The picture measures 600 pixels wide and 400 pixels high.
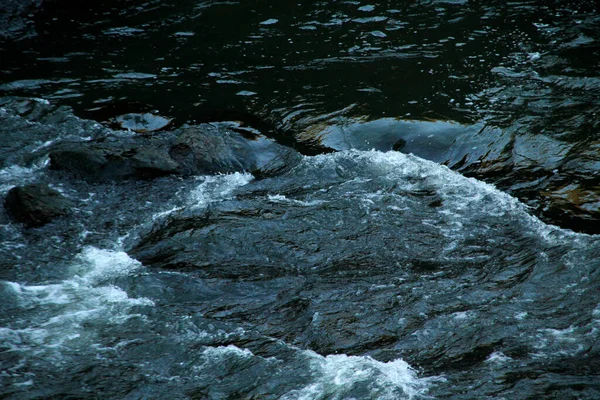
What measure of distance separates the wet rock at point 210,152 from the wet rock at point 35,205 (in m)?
1.67

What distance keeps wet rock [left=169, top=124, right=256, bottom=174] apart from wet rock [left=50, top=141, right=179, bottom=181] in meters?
0.23

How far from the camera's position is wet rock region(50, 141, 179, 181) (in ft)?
25.8

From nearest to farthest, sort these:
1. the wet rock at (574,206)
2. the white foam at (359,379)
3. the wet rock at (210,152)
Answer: the white foam at (359,379) < the wet rock at (574,206) < the wet rock at (210,152)

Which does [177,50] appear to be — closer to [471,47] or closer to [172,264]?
[471,47]

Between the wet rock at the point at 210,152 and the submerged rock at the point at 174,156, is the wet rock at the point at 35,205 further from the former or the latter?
the wet rock at the point at 210,152

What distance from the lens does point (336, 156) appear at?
8242mm

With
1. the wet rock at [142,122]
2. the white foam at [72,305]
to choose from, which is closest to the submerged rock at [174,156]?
the wet rock at [142,122]

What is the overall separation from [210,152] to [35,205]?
240cm

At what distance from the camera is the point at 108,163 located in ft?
Answer: 26.0

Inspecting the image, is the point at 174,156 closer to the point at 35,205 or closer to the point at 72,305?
the point at 35,205

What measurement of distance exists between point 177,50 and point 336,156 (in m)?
5.01

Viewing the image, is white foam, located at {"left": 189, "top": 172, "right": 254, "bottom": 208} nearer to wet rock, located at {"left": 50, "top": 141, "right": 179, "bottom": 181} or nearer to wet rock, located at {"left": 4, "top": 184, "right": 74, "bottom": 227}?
wet rock, located at {"left": 50, "top": 141, "right": 179, "bottom": 181}

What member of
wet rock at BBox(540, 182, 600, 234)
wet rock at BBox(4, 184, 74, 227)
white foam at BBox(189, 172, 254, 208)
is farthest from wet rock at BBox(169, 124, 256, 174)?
wet rock at BBox(540, 182, 600, 234)

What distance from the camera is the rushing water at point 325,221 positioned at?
477 cm
